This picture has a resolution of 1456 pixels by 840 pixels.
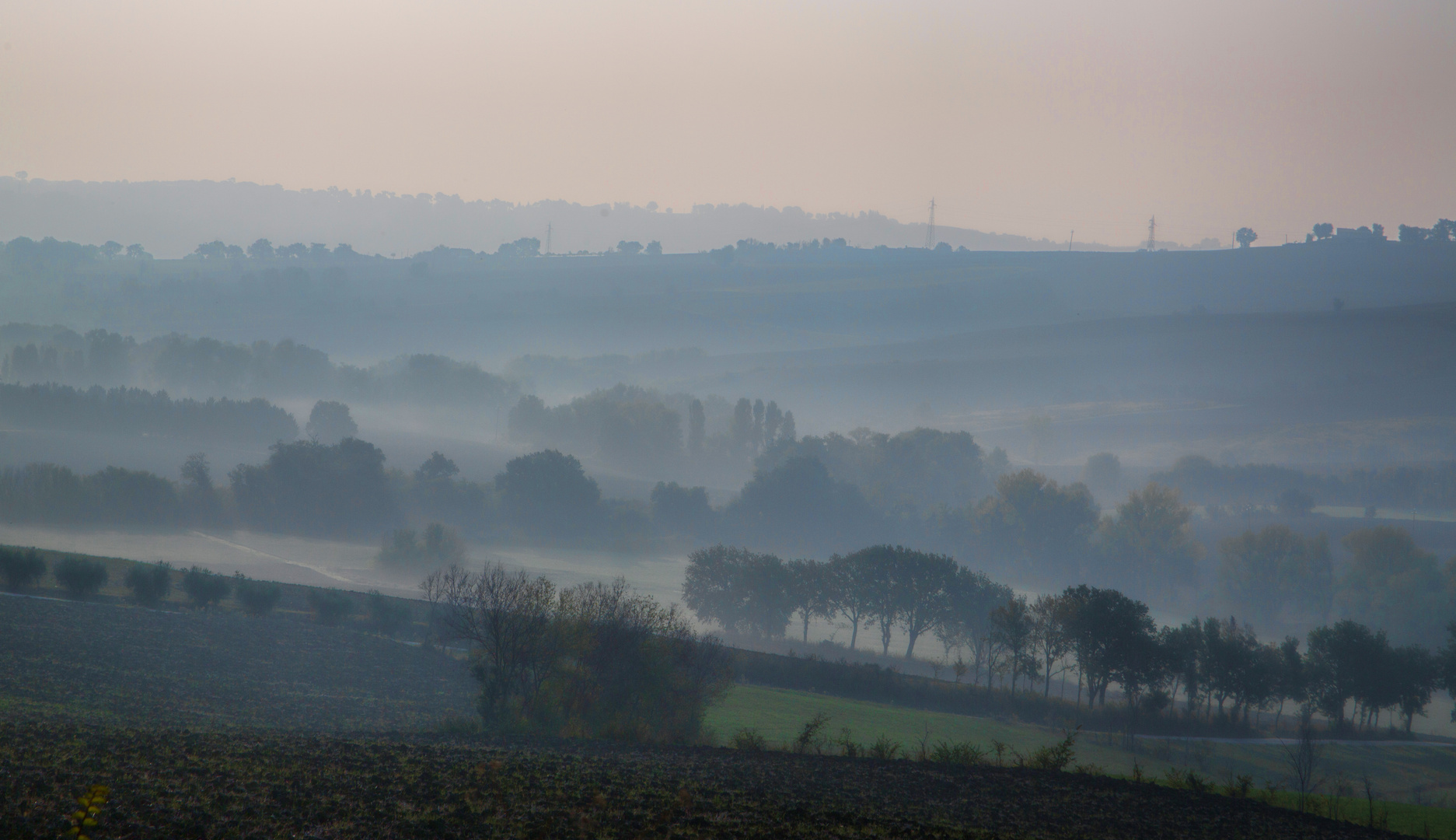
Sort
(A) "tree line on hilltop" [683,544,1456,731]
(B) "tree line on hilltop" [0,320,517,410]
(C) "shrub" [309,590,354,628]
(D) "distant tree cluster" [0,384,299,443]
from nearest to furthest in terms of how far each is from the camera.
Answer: (C) "shrub" [309,590,354,628]
(A) "tree line on hilltop" [683,544,1456,731]
(D) "distant tree cluster" [0,384,299,443]
(B) "tree line on hilltop" [0,320,517,410]

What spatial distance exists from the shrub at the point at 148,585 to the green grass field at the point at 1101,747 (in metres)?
36.3

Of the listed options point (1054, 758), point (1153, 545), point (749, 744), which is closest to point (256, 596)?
point (749, 744)

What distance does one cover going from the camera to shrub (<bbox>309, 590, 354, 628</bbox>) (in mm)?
56344

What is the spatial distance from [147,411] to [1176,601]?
161 m

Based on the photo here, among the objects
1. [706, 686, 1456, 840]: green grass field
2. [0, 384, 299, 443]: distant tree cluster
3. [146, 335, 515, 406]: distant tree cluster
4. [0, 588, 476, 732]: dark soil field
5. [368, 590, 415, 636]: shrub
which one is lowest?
[706, 686, 1456, 840]: green grass field

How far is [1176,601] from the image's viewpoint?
116562 millimetres

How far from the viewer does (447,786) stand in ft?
59.7

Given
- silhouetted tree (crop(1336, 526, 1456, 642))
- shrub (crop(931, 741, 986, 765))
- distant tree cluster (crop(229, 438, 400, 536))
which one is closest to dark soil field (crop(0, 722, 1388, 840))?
shrub (crop(931, 741, 986, 765))

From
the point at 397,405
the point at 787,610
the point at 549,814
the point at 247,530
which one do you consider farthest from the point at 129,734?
the point at 397,405

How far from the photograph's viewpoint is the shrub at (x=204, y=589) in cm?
5547

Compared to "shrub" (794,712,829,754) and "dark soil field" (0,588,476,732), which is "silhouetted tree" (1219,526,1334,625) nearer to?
"shrub" (794,712,829,754)

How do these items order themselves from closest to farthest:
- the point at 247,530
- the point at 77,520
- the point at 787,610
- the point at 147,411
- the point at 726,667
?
the point at 726,667
the point at 787,610
the point at 77,520
the point at 247,530
the point at 147,411

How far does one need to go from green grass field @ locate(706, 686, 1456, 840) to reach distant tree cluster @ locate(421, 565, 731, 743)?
2960mm

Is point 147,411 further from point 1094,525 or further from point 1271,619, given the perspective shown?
point 1271,619
